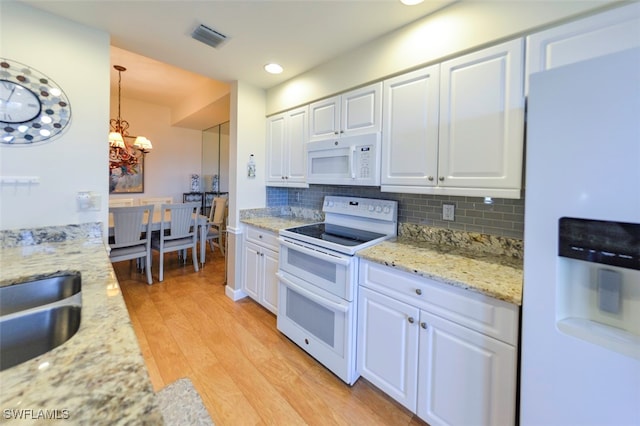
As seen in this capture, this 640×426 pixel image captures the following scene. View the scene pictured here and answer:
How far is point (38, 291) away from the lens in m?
1.11

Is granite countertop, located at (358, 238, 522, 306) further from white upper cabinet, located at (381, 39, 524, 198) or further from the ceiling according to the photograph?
the ceiling

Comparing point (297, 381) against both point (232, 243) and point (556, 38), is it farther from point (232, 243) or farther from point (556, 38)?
point (556, 38)

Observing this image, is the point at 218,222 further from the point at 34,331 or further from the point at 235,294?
the point at 34,331

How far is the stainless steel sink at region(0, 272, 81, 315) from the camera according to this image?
1047 mm

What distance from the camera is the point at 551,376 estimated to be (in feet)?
3.22

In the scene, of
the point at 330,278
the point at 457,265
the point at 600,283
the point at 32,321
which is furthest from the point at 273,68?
the point at 600,283

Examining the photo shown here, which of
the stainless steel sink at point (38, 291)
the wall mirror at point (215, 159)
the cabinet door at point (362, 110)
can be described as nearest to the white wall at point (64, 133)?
the stainless steel sink at point (38, 291)

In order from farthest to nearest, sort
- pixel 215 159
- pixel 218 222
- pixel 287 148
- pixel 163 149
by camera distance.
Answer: pixel 215 159, pixel 163 149, pixel 218 222, pixel 287 148

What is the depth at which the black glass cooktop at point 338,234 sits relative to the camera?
75.8 inches

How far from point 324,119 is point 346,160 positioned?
1.65 feet

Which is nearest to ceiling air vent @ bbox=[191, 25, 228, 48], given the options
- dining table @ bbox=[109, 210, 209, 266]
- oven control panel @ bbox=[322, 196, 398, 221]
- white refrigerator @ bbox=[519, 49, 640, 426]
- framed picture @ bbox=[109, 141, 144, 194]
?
oven control panel @ bbox=[322, 196, 398, 221]

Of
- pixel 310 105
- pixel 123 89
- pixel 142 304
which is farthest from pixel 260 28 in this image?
pixel 123 89

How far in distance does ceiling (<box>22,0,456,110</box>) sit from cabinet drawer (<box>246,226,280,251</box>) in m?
1.56

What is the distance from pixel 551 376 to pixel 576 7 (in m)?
1.57
